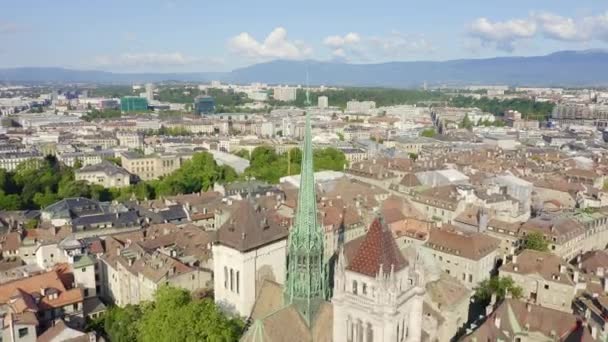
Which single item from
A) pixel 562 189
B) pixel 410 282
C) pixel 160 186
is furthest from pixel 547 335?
pixel 160 186

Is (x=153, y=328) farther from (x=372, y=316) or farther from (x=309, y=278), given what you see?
(x=372, y=316)

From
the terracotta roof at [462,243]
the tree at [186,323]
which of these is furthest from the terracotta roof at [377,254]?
the terracotta roof at [462,243]

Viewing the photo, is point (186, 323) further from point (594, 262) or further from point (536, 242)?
point (594, 262)

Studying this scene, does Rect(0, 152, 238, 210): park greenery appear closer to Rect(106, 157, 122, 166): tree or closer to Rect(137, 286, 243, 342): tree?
Rect(106, 157, 122, 166): tree

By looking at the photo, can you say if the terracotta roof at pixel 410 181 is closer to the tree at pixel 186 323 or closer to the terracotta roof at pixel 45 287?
the terracotta roof at pixel 45 287

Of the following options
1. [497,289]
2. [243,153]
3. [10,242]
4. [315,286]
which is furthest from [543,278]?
[243,153]

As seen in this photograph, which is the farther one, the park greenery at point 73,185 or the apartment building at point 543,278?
the park greenery at point 73,185

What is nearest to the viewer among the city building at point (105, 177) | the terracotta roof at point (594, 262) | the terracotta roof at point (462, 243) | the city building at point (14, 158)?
the terracotta roof at point (594, 262)
